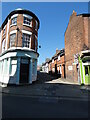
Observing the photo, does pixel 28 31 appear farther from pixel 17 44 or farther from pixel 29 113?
pixel 29 113

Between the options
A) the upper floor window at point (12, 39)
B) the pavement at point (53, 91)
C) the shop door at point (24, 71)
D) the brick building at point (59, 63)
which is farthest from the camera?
the brick building at point (59, 63)

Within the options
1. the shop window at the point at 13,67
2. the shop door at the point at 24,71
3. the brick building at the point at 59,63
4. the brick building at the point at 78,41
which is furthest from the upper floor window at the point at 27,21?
the brick building at the point at 59,63

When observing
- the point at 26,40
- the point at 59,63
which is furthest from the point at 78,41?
the point at 26,40

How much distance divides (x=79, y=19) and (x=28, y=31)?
8.03 metres

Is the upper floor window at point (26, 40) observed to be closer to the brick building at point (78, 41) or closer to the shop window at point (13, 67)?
the shop window at point (13, 67)

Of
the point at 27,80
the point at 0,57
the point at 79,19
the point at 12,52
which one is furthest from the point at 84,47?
the point at 0,57

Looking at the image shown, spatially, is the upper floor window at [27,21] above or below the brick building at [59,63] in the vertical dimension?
above

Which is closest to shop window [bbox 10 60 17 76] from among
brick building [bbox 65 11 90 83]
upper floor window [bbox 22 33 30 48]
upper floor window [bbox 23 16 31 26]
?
upper floor window [bbox 22 33 30 48]

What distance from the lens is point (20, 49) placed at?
34.7 feet

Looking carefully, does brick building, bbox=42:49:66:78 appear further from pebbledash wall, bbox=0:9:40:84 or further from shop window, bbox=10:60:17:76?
shop window, bbox=10:60:17:76

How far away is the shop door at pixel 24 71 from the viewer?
10818 mm

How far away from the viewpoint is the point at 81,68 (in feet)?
36.2

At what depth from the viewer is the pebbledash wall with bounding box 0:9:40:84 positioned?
34.8 ft

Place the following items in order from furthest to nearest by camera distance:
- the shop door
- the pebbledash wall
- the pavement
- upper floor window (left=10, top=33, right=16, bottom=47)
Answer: upper floor window (left=10, top=33, right=16, bottom=47) → the shop door → the pebbledash wall → the pavement
